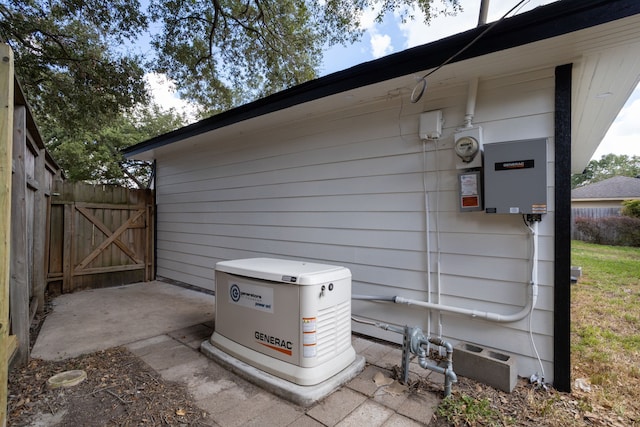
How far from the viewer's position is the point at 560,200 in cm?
214

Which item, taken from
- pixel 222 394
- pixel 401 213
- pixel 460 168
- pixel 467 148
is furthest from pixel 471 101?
pixel 222 394

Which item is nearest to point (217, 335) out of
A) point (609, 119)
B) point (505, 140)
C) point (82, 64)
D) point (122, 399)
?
point (122, 399)

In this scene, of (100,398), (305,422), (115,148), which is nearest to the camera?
(305,422)

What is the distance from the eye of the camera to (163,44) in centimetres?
640

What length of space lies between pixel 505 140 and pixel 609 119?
2.63 metres

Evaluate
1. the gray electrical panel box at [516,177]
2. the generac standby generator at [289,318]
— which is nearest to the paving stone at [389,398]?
the generac standby generator at [289,318]

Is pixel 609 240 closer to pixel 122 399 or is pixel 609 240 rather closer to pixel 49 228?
pixel 122 399

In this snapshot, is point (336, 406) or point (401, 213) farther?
point (401, 213)

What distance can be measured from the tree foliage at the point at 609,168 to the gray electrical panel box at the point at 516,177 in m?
38.1

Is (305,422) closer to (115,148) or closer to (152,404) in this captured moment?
(152,404)

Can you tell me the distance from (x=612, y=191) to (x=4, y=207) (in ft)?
75.0

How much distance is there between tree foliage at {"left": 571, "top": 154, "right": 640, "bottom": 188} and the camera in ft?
104

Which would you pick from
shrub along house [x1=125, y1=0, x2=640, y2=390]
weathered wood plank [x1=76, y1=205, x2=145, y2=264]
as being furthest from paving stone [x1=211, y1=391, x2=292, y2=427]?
weathered wood plank [x1=76, y1=205, x2=145, y2=264]

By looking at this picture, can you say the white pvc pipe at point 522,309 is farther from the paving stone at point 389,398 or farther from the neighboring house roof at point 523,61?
the neighboring house roof at point 523,61
